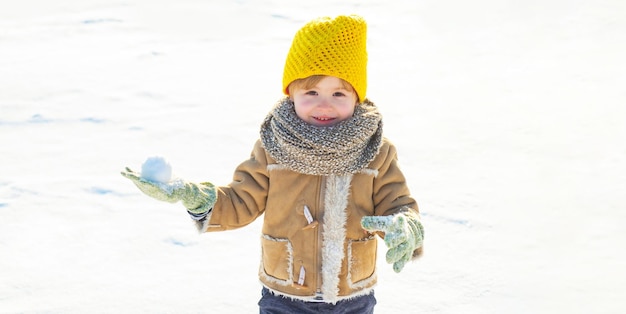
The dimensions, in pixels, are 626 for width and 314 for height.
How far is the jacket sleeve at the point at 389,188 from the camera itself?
7.04ft

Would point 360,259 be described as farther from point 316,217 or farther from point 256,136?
point 256,136

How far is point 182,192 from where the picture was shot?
6.63 feet

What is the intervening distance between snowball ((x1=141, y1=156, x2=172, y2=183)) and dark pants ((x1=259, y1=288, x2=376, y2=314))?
0.46m

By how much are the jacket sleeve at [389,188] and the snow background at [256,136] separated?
854 millimetres

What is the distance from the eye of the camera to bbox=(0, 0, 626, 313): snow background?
3.07 meters

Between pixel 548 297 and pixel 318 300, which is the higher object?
pixel 318 300

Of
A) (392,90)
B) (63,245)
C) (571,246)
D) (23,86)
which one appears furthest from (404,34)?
(63,245)

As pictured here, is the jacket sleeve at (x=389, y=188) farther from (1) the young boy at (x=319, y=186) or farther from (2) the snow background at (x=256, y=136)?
(2) the snow background at (x=256, y=136)

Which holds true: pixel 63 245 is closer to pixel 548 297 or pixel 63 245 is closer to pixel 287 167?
pixel 287 167

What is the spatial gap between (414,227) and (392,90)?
129 inches

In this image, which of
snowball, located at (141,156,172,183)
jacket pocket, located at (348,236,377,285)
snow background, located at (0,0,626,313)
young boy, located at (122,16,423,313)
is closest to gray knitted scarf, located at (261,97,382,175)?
young boy, located at (122,16,423,313)

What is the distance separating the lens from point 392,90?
521 cm

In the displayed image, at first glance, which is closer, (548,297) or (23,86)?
(548,297)

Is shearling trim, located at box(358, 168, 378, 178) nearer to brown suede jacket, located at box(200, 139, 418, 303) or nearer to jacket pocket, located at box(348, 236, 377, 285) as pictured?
brown suede jacket, located at box(200, 139, 418, 303)
